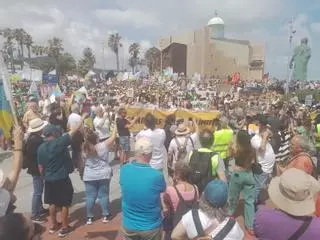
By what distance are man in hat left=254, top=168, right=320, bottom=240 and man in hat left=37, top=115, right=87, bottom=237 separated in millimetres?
3259

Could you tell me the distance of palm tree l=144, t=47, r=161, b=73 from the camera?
88725mm

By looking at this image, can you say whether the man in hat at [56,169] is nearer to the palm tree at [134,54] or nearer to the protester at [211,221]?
the protester at [211,221]

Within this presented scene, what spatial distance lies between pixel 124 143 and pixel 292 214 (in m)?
7.39

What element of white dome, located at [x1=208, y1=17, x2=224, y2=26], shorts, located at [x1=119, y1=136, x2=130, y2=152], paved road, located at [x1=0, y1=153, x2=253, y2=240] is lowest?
paved road, located at [x1=0, y1=153, x2=253, y2=240]

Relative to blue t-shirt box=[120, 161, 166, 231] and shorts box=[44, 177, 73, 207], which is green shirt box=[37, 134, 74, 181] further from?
blue t-shirt box=[120, 161, 166, 231]

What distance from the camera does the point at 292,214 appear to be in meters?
2.77

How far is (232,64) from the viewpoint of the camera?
251 ft

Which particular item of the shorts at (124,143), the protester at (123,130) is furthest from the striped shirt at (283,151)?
the shorts at (124,143)

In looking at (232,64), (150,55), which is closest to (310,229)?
(232,64)

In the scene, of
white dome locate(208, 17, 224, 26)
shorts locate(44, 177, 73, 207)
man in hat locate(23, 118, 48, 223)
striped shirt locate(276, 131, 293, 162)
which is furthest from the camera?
white dome locate(208, 17, 224, 26)

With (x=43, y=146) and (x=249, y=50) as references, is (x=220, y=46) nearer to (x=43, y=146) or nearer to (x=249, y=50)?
(x=249, y=50)

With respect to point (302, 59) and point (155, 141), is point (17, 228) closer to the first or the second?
point (155, 141)

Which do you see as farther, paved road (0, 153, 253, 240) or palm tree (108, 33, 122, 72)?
palm tree (108, 33, 122, 72)

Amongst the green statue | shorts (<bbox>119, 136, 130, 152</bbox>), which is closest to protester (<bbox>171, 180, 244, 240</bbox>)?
shorts (<bbox>119, 136, 130, 152</bbox>)
